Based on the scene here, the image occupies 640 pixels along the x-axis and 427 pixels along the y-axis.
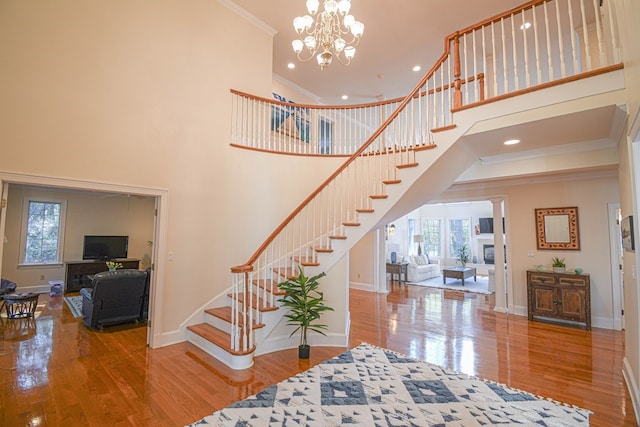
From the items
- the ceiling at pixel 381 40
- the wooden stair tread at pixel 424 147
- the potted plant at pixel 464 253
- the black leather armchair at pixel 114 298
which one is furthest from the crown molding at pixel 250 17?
the potted plant at pixel 464 253

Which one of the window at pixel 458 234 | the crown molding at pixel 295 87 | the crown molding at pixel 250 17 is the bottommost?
the window at pixel 458 234

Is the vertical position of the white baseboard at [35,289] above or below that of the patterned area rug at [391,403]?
above

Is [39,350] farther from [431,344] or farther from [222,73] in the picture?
[431,344]

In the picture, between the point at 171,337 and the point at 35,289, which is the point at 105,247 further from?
the point at 171,337

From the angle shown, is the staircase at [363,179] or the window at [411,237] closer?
the staircase at [363,179]

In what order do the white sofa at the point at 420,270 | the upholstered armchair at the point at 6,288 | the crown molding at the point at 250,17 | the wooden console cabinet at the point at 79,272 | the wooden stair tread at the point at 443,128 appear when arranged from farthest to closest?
1. the white sofa at the point at 420,270
2. the wooden console cabinet at the point at 79,272
3. the upholstered armchair at the point at 6,288
4. the crown molding at the point at 250,17
5. the wooden stair tread at the point at 443,128

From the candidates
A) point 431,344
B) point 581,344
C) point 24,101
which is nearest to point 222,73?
point 24,101

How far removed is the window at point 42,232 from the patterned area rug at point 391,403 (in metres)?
7.99

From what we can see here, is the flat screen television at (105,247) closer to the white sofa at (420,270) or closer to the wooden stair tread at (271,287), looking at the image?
the wooden stair tread at (271,287)

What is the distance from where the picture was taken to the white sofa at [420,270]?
976 cm

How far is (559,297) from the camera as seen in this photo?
527 centimetres

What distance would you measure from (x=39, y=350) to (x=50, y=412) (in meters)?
1.87

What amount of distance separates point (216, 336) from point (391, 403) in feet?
7.82

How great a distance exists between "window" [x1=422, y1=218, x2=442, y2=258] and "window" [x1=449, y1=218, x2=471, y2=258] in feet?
1.51
